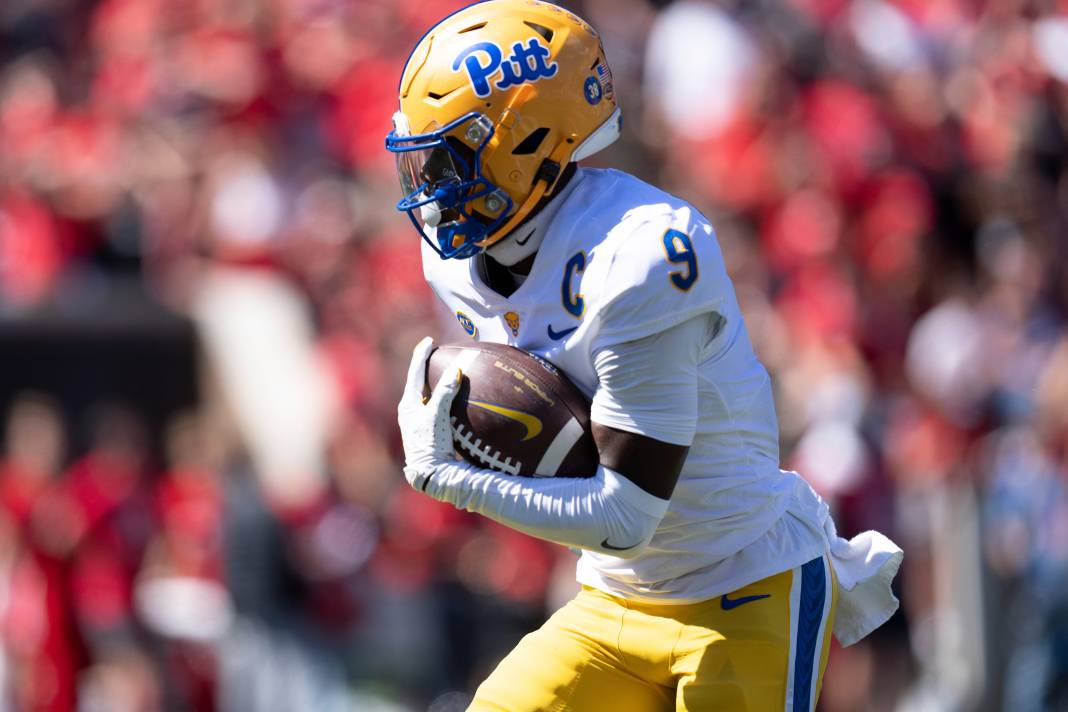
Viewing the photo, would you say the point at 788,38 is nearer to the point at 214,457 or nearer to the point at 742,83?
the point at 742,83

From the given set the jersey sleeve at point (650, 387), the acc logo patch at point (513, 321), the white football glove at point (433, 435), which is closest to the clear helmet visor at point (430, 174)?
the acc logo patch at point (513, 321)

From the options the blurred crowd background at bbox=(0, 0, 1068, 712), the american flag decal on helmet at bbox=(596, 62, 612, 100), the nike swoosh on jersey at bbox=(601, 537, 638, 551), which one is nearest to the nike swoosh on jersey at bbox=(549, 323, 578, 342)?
the nike swoosh on jersey at bbox=(601, 537, 638, 551)

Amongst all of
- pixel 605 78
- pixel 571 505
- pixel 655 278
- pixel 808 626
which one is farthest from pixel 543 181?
pixel 808 626

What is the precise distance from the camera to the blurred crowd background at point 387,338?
648 cm

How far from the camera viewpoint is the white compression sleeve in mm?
3166


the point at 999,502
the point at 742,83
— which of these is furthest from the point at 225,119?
the point at 999,502

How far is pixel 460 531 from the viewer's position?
23.3 feet

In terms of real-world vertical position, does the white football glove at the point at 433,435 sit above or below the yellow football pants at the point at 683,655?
above

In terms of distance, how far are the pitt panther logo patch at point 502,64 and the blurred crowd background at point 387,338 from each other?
11.0 ft

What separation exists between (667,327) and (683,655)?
0.73m

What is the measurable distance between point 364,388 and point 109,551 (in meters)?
1.33

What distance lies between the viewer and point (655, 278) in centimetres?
312

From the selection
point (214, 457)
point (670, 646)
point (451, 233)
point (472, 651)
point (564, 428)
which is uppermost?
Result: point (451, 233)

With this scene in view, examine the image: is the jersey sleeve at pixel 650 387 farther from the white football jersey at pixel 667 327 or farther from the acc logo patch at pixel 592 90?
the acc logo patch at pixel 592 90
